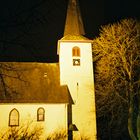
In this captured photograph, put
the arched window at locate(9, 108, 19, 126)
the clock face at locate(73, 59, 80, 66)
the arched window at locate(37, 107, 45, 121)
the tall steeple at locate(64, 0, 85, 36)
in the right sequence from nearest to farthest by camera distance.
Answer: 1. the arched window at locate(9, 108, 19, 126)
2. the arched window at locate(37, 107, 45, 121)
3. the clock face at locate(73, 59, 80, 66)
4. the tall steeple at locate(64, 0, 85, 36)

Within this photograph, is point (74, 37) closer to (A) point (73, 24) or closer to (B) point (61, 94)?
(A) point (73, 24)

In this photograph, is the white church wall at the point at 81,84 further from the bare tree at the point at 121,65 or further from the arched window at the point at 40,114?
the bare tree at the point at 121,65

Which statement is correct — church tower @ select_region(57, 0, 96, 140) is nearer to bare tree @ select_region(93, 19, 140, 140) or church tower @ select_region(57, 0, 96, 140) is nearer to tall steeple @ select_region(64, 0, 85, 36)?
tall steeple @ select_region(64, 0, 85, 36)

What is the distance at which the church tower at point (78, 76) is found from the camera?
28.6 metres

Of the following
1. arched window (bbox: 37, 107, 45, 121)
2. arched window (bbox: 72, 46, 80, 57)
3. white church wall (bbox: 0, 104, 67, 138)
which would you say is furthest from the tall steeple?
arched window (bbox: 37, 107, 45, 121)

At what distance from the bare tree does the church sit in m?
7.25

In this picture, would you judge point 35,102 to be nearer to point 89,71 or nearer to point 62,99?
point 62,99

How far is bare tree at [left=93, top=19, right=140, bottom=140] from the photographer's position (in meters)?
19.9

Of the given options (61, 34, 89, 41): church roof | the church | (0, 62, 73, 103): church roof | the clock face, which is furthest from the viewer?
(61, 34, 89, 41): church roof

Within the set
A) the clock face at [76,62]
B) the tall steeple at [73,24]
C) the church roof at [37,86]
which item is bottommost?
the church roof at [37,86]

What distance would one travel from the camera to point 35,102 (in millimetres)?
28375

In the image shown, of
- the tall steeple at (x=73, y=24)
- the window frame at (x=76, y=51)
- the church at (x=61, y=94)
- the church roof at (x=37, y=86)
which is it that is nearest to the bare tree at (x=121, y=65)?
the church at (x=61, y=94)

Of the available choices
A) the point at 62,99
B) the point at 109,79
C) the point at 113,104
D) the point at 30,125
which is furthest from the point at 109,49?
the point at 30,125

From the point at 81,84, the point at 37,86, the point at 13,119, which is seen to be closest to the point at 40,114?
the point at 13,119
